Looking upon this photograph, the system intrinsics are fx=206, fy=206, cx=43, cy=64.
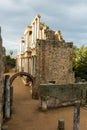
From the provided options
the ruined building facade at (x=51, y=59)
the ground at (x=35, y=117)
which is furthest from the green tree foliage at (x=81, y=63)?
the ground at (x=35, y=117)

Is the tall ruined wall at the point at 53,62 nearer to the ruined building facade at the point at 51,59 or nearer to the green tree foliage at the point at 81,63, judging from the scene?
the ruined building facade at the point at 51,59

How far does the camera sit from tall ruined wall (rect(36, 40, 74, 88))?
86.4 feet

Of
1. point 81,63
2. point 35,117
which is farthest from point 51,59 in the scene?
point 81,63

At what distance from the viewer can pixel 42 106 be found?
2181 centimetres

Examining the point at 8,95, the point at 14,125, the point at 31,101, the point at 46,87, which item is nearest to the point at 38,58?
→ the point at 31,101

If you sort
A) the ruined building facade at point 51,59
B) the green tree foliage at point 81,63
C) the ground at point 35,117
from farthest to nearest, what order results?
the green tree foliage at point 81,63 → the ruined building facade at point 51,59 → the ground at point 35,117

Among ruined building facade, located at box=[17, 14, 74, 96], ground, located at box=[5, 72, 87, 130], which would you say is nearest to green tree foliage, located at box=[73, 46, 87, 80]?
ruined building facade, located at box=[17, 14, 74, 96]

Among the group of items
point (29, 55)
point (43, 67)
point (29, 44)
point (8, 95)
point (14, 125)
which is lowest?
point (14, 125)

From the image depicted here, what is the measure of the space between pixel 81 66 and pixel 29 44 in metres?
10.5

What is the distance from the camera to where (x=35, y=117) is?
65.0 ft

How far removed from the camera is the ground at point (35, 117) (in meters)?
17.6

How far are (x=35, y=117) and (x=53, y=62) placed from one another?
925cm

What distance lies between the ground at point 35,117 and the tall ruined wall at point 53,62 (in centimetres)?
384

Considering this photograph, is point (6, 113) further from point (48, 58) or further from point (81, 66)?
point (81, 66)
